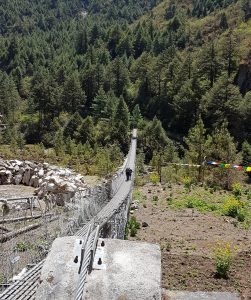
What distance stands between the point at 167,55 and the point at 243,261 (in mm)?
58847

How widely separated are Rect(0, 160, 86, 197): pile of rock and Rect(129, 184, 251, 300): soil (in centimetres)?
307

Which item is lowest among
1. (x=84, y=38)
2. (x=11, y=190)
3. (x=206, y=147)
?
(x=11, y=190)

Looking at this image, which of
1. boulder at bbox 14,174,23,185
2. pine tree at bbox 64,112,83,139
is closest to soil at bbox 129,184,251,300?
boulder at bbox 14,174,23,185

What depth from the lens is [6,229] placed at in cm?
998

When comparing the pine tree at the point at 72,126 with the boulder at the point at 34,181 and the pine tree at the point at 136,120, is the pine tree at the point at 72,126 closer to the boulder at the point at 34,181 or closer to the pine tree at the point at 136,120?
the pine tree at the point at 136,120

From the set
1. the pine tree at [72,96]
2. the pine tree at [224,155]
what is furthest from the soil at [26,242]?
the pine tree at [72,96]

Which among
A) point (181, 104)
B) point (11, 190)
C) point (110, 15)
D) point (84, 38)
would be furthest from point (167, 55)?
point (110, 15)

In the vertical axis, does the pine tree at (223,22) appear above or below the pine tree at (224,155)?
above

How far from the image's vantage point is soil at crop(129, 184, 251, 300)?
8.79 metres

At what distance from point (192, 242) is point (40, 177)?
9532 millimetres

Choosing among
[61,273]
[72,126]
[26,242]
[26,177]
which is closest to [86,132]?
[72,126]

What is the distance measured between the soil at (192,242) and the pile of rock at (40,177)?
3.07m

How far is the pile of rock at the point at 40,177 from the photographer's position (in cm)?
1678

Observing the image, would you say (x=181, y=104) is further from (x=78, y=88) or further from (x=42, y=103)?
(x=42, y=103)
